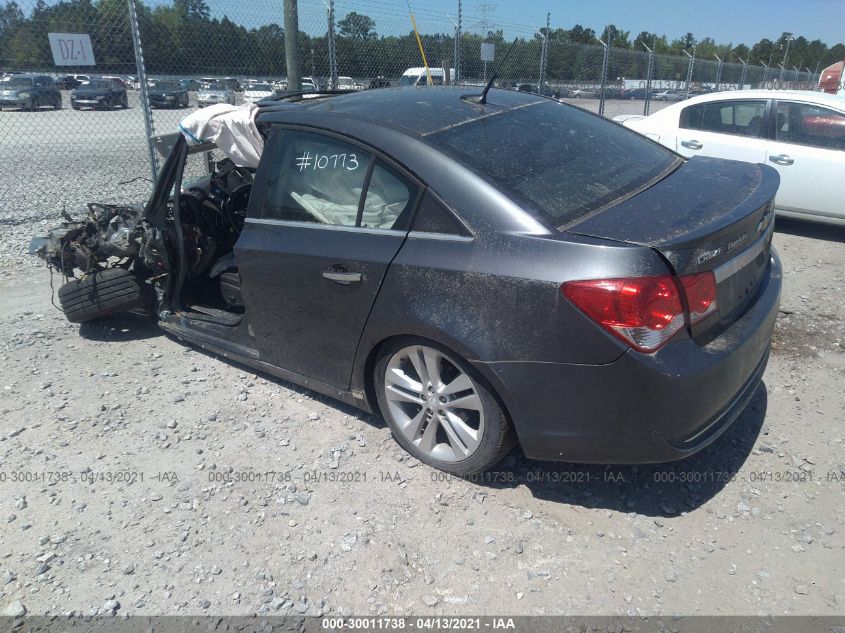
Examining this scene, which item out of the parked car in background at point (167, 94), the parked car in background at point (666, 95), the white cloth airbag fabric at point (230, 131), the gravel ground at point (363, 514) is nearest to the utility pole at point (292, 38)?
the parked car in background at point (167, 94)

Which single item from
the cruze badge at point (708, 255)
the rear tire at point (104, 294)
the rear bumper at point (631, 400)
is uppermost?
the cruze badge at point (708, 255)

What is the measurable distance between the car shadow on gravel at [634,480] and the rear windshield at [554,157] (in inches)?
48.6

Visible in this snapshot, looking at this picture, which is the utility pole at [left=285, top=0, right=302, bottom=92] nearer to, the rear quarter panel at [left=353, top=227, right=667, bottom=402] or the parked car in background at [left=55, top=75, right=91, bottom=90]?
the parked car in background at [left=55, top=75, right=91, bottom=90]

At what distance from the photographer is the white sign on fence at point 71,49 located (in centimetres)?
693

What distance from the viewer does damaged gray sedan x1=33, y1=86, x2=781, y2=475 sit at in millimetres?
2299

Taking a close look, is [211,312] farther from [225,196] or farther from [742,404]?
[742,404]

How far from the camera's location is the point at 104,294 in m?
4.40

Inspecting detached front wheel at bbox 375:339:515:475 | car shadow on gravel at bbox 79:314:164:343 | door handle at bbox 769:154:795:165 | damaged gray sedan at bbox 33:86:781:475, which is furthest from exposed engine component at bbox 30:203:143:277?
door handle at bbox 769:154:795:165

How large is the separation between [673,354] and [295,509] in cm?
175

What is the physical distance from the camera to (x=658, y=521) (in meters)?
2.66

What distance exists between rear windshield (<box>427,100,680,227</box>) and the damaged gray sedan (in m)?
0.01

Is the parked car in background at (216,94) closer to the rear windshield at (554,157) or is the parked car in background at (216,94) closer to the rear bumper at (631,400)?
the rear windshield at (554,157)

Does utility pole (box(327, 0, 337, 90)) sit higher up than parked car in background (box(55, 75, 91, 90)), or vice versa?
utility pole (box(327, 0, 337, 90))

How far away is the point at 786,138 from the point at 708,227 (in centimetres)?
526
